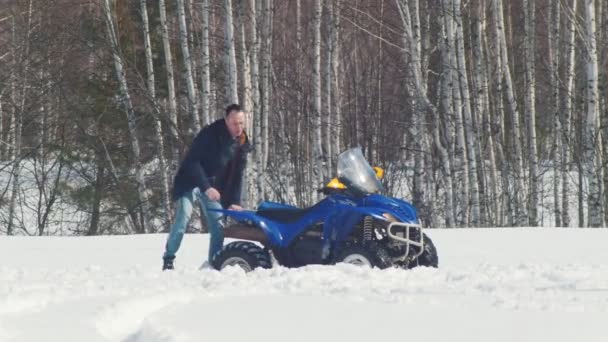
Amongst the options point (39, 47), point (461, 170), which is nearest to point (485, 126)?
point (461, 170)

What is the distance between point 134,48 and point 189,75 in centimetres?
433

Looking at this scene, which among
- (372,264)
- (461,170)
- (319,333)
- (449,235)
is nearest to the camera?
(319,333)

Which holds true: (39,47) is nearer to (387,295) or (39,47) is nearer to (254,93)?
(254,93)

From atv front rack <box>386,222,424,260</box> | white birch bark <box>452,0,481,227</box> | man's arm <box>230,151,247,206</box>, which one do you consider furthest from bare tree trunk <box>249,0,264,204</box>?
atv front rack <box>386,222,424,260</box>

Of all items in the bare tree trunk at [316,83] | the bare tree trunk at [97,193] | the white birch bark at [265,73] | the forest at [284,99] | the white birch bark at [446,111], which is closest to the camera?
the white birch bark at [446,111]

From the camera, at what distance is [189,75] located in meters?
18.8

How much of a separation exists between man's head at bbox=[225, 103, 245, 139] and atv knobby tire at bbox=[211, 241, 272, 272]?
1.03m

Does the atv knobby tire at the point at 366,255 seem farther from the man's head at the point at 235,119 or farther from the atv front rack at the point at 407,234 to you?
A: the man's head at the point at 235,119

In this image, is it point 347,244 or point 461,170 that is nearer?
point 347,244

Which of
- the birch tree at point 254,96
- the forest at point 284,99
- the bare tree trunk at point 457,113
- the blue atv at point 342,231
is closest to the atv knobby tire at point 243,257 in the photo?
the blue atv at point 342,231

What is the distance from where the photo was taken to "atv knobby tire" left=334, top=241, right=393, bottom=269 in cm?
906

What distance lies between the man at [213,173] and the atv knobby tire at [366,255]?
3.95ft

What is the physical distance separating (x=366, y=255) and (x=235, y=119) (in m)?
1.79

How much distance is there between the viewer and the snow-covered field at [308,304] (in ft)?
19.6
